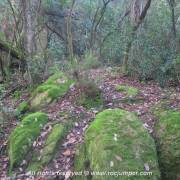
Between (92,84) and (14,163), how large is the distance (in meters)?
2.68

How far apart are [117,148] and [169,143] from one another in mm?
895

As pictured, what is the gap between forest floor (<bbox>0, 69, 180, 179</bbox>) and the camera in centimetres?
544

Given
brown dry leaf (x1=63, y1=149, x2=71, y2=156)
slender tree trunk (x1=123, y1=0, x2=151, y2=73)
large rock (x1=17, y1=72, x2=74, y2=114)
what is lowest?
large rock (x1=17, y1=72, x2=74, y2=114)

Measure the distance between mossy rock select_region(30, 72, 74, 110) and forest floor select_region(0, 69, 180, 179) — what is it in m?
0.21

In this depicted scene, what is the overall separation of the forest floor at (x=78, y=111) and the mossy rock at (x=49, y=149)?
104 millimetres

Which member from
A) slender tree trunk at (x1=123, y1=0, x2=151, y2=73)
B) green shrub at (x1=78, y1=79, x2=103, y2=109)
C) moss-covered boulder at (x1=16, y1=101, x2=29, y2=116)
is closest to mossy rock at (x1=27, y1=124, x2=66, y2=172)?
green shrub at (x1=78, y1=79, x2=103, y2=109)

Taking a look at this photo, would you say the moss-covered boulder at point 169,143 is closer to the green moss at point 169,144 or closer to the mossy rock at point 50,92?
the green moss at point 169,144

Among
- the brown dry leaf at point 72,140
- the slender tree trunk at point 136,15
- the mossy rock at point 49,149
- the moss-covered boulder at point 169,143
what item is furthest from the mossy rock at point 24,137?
the slender tree trunk at point 136,15

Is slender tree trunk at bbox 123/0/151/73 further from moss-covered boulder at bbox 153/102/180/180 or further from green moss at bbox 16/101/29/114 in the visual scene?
moss-covered boulder at bbox 153/102/180/180

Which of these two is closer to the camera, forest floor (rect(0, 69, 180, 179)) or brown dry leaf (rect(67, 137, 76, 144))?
forest floor (rect(0, 69, 180, 179))

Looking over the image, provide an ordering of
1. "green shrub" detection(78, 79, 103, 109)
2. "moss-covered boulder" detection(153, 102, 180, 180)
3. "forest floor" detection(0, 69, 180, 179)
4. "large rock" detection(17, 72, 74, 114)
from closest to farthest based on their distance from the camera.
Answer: "moss-covered boulder" detection(153, 102, 180, 180)
"forest floor" detection(0, 69, 180, 179)
"green shrub" detection(78, 79, 103, 109)
"large rock" detection(17, 72, 74, 114)

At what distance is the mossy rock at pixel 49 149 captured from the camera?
215 inches

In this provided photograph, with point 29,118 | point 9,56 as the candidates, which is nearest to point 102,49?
point 9,56

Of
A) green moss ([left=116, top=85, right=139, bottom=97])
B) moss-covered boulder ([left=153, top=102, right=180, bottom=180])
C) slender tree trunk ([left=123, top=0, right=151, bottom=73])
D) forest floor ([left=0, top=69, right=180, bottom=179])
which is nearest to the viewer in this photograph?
A: moss-covered boulder ([left=153, top=102, right=180, bottom=180])
